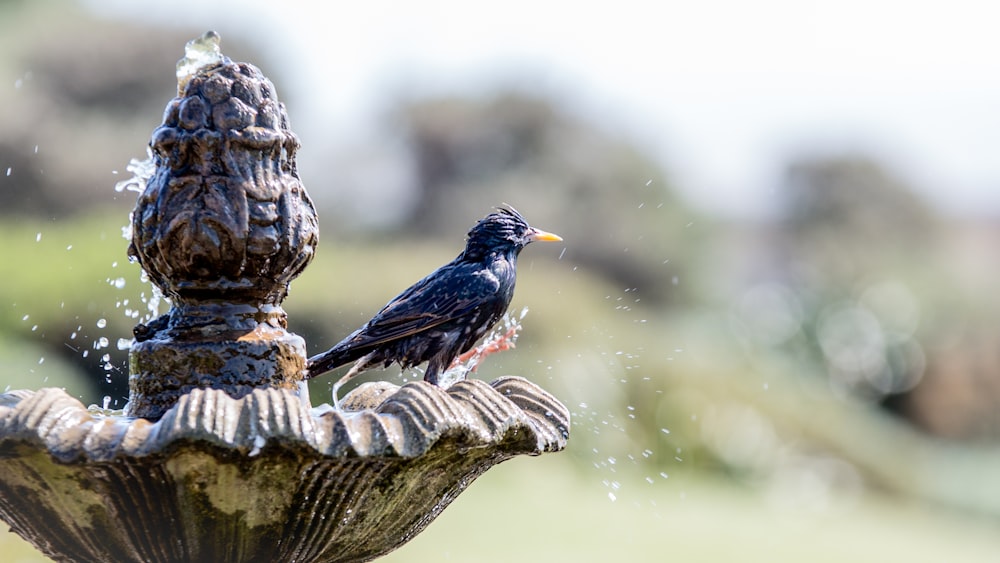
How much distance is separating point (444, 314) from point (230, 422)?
1.07 meters

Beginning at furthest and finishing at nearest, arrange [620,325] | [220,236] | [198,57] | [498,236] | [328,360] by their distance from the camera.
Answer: [620,325]
[498,236]
[328,360]
[198,57]
[220,236]

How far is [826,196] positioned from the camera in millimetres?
23891

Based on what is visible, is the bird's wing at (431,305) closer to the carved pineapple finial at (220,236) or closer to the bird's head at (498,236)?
the bird's head at (498,236)

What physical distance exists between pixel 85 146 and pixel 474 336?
11149 millimetres

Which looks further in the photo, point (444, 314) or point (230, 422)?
point (444, 314)

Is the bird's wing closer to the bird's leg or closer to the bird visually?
the bird

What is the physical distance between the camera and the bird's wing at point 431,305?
11.2 ft

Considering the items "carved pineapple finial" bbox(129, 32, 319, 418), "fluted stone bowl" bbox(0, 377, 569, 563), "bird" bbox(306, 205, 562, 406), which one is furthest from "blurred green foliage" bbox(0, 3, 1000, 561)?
"fluted stone bowl" bbox(0, 377, 569, 563)

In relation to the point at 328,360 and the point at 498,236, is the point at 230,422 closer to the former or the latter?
the point at 328,360

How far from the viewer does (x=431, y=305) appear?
11.3 feet

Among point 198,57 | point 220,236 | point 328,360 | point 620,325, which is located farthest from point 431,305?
point 620,325

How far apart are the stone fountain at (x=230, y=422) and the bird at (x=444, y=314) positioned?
315 millimetres

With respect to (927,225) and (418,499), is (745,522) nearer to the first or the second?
(418,499)

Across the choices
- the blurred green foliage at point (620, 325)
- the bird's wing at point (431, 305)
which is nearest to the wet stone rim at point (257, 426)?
the bird's wing at point (431, 305)
